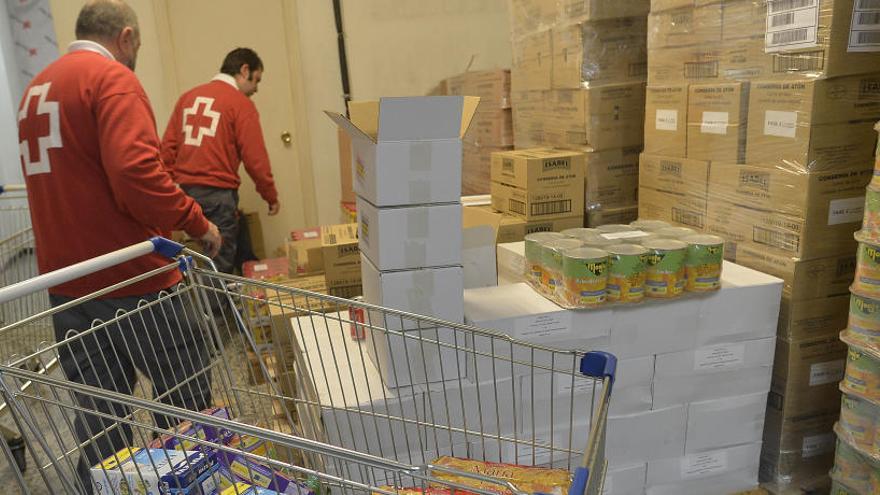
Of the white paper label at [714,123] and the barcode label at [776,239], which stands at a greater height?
the white paper label at [714,123]

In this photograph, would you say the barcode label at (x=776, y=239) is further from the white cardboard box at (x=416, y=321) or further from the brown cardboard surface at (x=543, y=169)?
the white cardboard box at (x=416, y=321)

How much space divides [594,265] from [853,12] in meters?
0.97

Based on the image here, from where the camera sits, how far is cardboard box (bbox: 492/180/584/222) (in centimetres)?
242

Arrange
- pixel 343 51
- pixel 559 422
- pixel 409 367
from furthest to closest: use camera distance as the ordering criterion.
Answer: pixel 343 51 → pixel 559 422 → pixel 409 367

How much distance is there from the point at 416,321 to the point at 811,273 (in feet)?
4.03

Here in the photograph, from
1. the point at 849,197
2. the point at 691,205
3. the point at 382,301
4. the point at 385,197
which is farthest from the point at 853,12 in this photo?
the point at 382,301

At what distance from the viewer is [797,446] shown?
2.10 m

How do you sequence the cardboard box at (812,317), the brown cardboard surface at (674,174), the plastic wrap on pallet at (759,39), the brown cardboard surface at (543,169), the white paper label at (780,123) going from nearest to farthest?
the plastic wrap on pallet at (759,39) → the white paper label at (780,123) → the cardboard box at (812,317) → the brown cardboard surface at (674,174) → the brown cardboard surface at (543,169)

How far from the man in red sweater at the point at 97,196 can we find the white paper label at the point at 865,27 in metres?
2.04

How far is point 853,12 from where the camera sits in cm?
173

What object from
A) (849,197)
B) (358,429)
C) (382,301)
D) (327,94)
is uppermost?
(327,94)

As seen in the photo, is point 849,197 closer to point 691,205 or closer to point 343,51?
point 691,205

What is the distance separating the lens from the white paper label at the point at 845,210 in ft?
6.22

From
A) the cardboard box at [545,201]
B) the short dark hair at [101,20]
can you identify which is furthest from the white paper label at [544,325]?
the short dark hair at [101,20]
